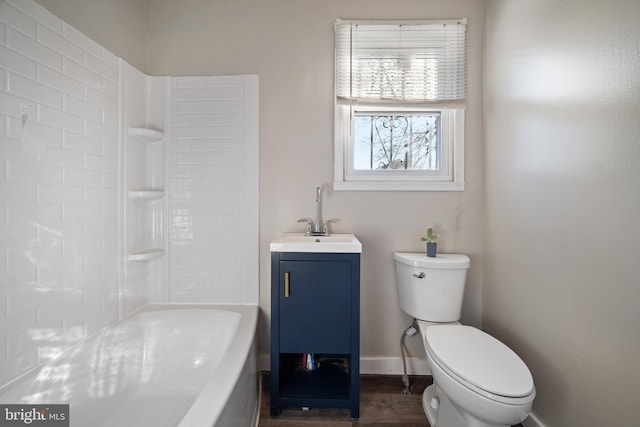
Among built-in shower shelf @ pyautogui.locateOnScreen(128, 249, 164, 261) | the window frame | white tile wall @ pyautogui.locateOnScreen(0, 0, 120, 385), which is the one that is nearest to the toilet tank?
the window frame

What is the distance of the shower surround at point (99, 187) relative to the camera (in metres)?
1.05

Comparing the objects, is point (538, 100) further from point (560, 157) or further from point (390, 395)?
point (390, 395)

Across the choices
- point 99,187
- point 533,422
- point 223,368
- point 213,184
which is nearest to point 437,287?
point 533,422

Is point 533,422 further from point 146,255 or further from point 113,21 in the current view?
point 113,21

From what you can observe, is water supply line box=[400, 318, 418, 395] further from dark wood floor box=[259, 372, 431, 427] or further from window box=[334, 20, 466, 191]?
window box=[334, 20, 466, 191]

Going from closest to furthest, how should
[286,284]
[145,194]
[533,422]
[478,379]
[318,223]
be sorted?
1. [478,379]
2. [533,422]
3. [286,284]
4. [145,194]
5. [318,223]

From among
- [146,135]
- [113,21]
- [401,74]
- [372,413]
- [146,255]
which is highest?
[113,21]

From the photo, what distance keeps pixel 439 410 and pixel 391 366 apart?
1.61 ft

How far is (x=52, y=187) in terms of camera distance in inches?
46.7

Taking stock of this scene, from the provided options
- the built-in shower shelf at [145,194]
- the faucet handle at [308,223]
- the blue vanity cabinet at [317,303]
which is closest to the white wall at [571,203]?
the blue vanity cabinet at [317,303]

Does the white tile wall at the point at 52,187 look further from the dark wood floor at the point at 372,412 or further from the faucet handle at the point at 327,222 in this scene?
the faucet handle at the point at 327,222

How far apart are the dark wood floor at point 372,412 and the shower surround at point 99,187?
64 centimetres

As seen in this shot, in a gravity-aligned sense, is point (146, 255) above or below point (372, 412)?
above

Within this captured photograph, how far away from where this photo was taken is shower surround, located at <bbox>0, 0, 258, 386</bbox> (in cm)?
105
